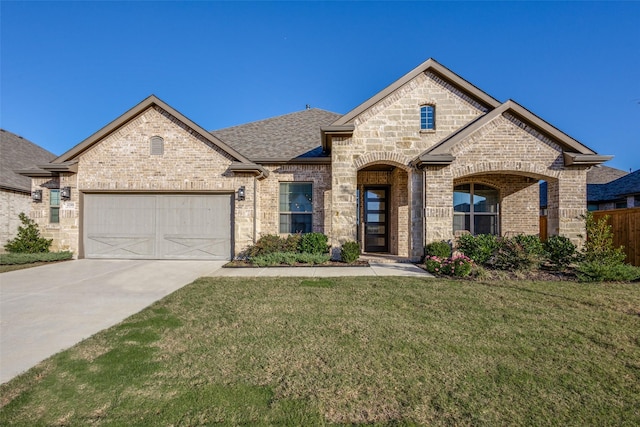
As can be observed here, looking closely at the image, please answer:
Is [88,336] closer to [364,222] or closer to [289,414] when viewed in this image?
[289,414]

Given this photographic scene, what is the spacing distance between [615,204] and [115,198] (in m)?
27.2

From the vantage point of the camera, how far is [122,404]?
263cm

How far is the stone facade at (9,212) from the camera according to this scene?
1434cm

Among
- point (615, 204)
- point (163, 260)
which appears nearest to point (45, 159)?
point (163, 260)

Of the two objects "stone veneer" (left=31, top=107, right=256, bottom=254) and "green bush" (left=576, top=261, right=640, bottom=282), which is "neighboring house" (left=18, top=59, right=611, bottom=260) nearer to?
"stone veneer" (left=31, top=107, right=256, bottom=254)

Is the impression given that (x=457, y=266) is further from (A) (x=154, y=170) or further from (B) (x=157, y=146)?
(B) (x=157, y=146)

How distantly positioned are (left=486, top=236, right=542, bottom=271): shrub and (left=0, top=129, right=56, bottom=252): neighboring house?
809 inches

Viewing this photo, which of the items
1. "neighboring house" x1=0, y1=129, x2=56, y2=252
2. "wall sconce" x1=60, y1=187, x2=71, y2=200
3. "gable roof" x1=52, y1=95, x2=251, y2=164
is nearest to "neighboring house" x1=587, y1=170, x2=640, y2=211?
"gable roof" x1=52, y1=95, x2=251, y2=164

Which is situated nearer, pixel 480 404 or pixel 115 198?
pixel 480 404

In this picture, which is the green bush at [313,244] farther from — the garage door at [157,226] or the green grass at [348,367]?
the green grass at [348,367]

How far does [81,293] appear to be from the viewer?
21.0 ft

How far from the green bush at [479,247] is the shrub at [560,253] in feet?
4.95

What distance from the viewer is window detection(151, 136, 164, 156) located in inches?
435

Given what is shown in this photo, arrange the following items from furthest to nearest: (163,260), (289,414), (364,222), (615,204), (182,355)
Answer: (615,204) < (364,222) < (163,260) < (182,355) < (289,414)
